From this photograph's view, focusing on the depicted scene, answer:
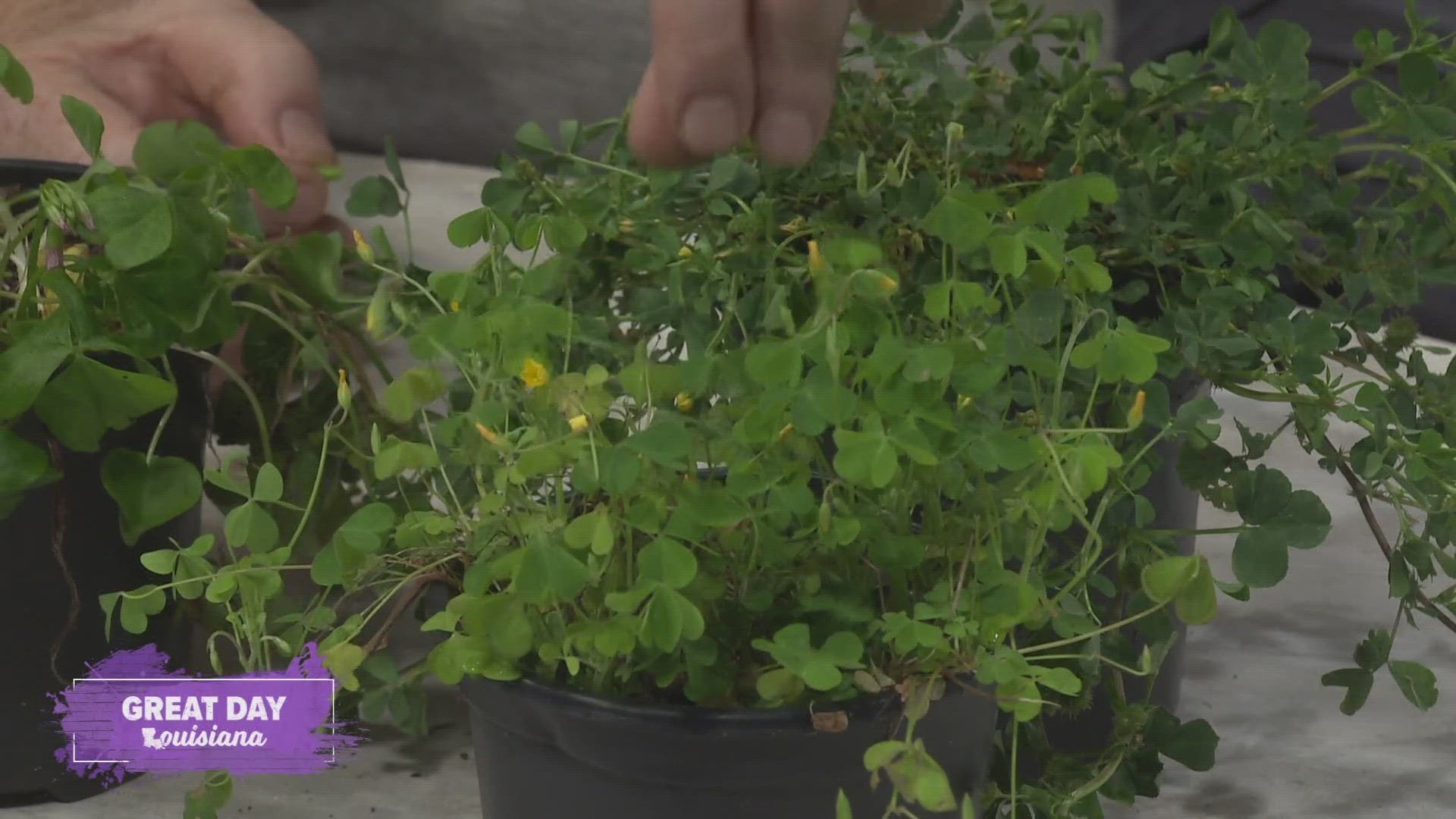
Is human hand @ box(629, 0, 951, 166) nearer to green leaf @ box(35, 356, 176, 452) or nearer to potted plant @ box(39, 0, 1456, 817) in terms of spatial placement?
potted plant @ box(39, 0, 1456, 817)

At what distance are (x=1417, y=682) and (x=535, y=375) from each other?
403mm

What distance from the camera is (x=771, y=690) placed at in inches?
17.4

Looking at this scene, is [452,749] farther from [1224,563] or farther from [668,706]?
[1224,563]

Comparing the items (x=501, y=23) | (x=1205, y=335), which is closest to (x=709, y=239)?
(x=1205, y=335)

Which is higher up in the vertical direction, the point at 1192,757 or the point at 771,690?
the point at 771,690

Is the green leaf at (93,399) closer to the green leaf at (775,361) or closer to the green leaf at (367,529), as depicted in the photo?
the green leaf at (367,529)

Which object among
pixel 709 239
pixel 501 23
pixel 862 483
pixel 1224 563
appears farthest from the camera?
pixel 501 23

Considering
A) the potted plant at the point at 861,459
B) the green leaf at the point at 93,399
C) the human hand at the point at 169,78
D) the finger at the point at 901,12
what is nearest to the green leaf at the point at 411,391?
the potted plant at the point at 861,459

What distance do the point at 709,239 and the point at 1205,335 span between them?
23 centimetres

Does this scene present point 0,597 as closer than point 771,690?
No

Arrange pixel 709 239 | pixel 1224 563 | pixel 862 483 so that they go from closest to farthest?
1. pixel 862 483
2. pixel 709 239
3. pixel 1224 563

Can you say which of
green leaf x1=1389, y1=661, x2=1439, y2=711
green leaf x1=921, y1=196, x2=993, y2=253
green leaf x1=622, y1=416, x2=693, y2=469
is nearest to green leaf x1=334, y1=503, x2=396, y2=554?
green leaf x1=622, y1=416, x2=693, y2=469

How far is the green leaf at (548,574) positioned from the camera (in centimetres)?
43

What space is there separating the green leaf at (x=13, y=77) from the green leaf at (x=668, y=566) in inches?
13.8
